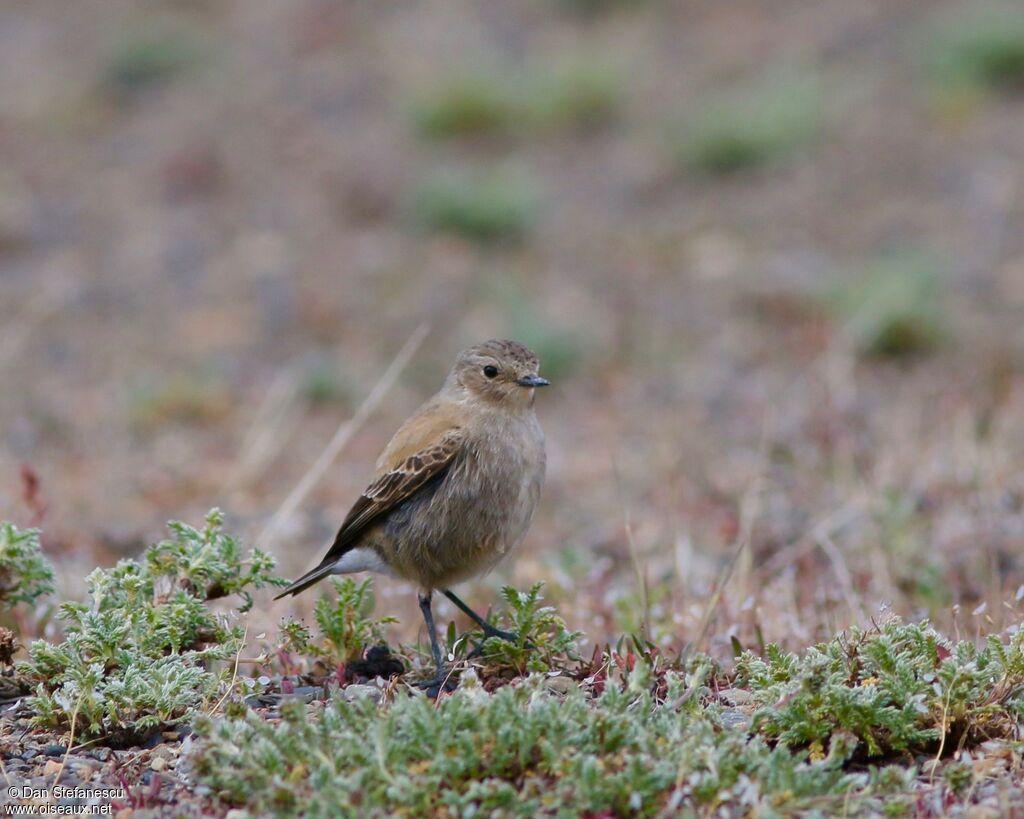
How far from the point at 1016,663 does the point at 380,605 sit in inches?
132

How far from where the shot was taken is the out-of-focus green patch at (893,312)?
10.5m

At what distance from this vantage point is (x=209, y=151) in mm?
14523

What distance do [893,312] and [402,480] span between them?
20.9 ft

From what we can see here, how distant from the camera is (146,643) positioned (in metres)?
4.43

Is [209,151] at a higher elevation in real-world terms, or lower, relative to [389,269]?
higher

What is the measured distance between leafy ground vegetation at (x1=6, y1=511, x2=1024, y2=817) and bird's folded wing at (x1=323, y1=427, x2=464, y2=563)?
51 centimetres

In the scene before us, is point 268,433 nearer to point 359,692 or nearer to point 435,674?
point 435,674

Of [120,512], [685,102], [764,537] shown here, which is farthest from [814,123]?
[120,512]

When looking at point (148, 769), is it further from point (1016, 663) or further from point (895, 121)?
point (895, 121)

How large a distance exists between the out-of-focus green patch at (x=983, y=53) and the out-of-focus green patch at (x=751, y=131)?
4.23 feet

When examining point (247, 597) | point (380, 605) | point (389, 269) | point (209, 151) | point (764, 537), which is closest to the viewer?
point (247, 597)

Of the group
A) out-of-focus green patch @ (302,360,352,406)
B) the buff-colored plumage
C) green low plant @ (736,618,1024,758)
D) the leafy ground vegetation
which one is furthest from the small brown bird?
out-of-focus green patch @ (302,360,352,406)

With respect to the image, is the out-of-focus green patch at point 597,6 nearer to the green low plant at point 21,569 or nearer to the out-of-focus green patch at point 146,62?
the out-of-focus green patch at point 146,62

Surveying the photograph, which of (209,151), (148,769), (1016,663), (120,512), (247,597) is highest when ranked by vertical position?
(209,151)
